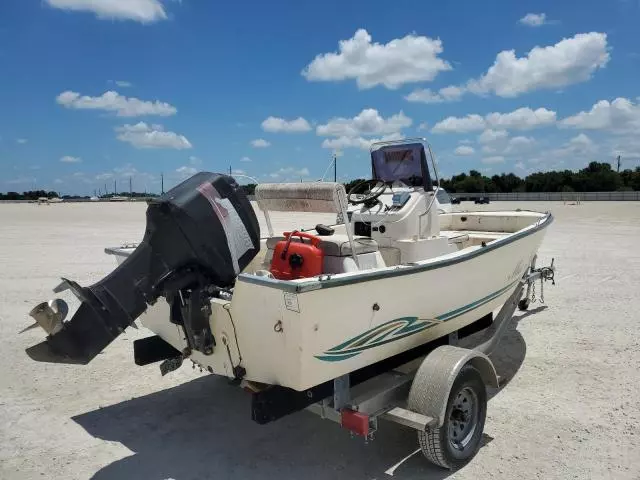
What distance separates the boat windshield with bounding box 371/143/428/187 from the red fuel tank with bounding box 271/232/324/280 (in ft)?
6.96

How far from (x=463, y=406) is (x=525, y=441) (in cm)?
61

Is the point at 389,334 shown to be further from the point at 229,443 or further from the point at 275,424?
the point at 229,443

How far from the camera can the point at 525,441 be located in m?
4.13

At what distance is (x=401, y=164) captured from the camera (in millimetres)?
6188

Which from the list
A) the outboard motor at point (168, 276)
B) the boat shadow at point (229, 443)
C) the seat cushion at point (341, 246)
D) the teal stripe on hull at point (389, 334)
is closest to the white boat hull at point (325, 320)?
the teal stripe on hull at point (389, 334)

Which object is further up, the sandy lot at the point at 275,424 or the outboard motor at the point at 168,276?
the outboard motor at the point at 168,276

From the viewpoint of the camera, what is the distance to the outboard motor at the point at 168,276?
3.40m

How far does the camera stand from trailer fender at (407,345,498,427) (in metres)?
3.60

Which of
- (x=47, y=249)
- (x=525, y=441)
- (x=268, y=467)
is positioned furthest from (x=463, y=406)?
(x=47, y=249)

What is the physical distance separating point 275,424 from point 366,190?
8.90ft

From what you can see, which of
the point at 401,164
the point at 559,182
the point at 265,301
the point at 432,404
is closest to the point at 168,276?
the point at 265,301

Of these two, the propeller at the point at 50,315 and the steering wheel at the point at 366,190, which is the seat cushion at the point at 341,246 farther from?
the propeller at the point at 50,315

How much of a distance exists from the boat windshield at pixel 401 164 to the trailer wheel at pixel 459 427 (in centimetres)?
257

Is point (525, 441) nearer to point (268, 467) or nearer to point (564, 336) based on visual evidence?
point (268, 467)
